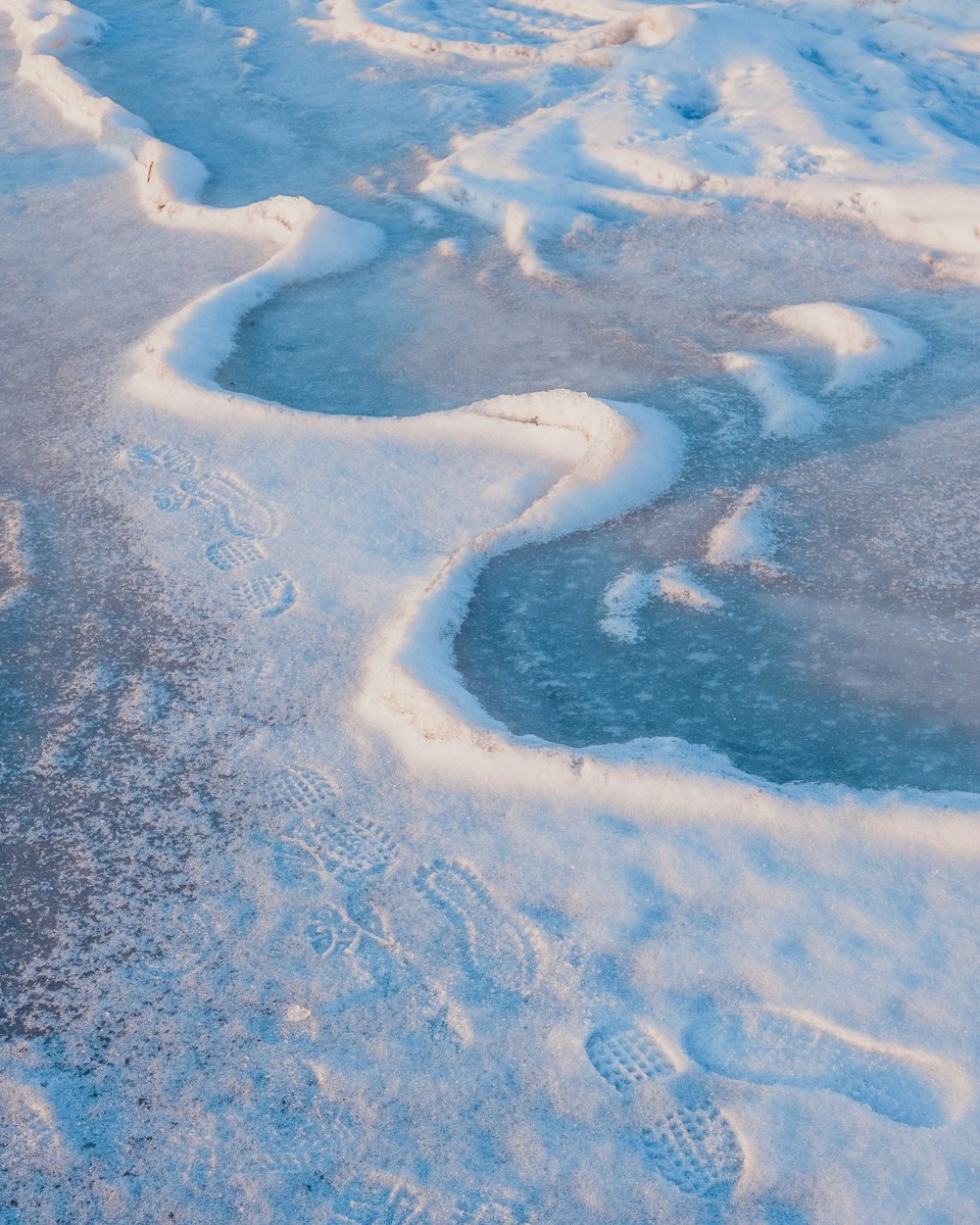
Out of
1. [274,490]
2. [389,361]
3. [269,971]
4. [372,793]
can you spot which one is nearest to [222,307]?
[389,361]

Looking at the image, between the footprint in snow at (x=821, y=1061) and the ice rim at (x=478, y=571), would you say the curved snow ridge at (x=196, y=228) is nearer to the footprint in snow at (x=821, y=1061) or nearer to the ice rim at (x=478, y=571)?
the ice rim at (x=478, y=571)

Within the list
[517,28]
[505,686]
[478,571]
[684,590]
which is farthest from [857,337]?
[517,28]

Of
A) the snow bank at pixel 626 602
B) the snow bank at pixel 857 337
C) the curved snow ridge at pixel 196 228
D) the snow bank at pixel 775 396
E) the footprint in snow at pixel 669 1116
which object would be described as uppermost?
the snow bank at pixel 857 337

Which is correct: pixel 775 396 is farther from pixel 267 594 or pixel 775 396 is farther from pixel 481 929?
pixel 481 929

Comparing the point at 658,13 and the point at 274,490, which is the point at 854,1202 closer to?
the point at 274,490

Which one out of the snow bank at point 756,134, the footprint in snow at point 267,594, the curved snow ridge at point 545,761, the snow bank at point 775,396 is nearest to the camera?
the curved snow ridge at point 545,761

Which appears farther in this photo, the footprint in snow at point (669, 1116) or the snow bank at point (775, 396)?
the snow bank at point (775, 396)

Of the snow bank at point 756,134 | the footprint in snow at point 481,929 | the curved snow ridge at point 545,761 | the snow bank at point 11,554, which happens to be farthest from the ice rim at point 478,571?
the snow bank at point 756,134

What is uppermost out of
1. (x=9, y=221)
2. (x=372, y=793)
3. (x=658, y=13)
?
(x=658, y=13)
